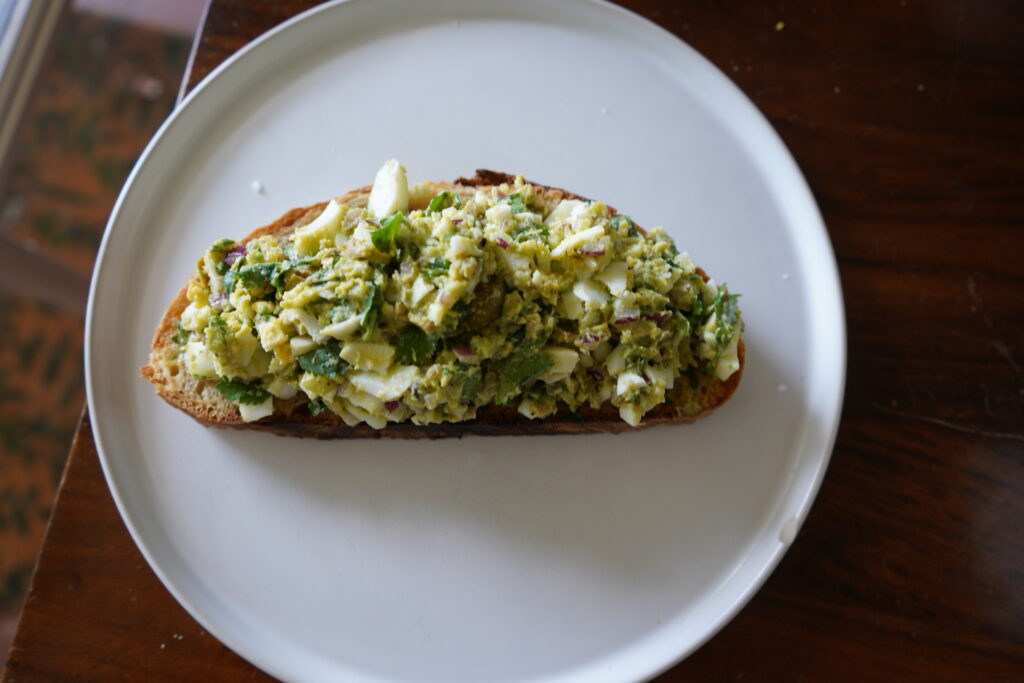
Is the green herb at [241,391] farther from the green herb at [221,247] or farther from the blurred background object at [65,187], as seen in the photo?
the blurred background object at [65,187]

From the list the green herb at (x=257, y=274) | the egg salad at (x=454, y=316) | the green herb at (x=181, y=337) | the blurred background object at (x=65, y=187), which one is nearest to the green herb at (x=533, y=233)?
the egg salad at (x=454, y=316)

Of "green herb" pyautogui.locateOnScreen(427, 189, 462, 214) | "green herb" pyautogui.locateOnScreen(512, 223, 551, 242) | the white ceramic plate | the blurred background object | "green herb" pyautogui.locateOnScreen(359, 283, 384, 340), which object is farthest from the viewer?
the blurred background object

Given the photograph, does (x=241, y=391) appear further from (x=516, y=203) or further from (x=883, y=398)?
(x=883, y=398)

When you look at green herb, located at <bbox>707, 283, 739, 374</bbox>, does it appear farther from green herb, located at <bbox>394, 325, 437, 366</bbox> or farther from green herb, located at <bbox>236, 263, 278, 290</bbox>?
green herb, located at <bbox>236, 263, 278, 290</bbox>

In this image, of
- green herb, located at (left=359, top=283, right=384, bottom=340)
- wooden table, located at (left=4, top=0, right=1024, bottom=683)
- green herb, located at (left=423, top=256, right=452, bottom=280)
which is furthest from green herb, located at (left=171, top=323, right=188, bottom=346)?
green herb, located at (left=423, top=256, right=452, bottom=280)

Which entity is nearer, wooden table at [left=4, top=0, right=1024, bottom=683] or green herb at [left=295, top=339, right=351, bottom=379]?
green herb at [left=295, top=339, right=351, bottom=379]

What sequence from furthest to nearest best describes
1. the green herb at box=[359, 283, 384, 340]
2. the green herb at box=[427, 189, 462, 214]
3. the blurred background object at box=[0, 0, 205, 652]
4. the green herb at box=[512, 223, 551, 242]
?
the blurred background object at box=[0, 0, 205, 652] < the green herb at box=[427, 189, 462, 214] < the green herb at box=[512, 223, 551, 242] < the green herb at box=[359, 283, 384, 340]

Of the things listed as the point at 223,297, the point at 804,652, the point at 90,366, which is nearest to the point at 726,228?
the point at 804,652
